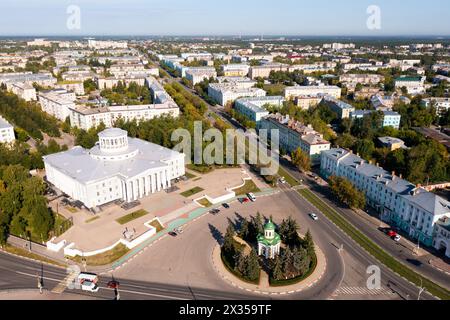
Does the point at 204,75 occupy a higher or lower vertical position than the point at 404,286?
higher

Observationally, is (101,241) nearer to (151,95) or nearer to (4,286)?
(4,286)

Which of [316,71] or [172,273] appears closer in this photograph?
[172,273]

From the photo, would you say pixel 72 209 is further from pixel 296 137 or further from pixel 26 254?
pixel 296 137

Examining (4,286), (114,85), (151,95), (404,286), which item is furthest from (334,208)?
(114,85)

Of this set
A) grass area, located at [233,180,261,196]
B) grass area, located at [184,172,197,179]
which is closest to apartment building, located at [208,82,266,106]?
grass area, located at [184,172,197,179]

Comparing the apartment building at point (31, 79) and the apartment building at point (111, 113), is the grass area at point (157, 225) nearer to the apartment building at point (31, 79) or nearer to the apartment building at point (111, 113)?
the apartment building at point (111, 113)

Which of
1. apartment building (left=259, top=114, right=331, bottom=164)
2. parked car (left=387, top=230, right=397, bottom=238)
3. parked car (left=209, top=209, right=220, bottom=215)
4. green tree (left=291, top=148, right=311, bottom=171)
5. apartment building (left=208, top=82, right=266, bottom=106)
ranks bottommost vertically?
parked car (left=387, top=230, right=397, bottom=238)

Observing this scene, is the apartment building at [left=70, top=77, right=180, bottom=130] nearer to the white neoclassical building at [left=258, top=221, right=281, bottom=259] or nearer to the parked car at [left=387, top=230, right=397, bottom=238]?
the white neoclassical building at [left=258, top=221, right=281, bottom=259]
